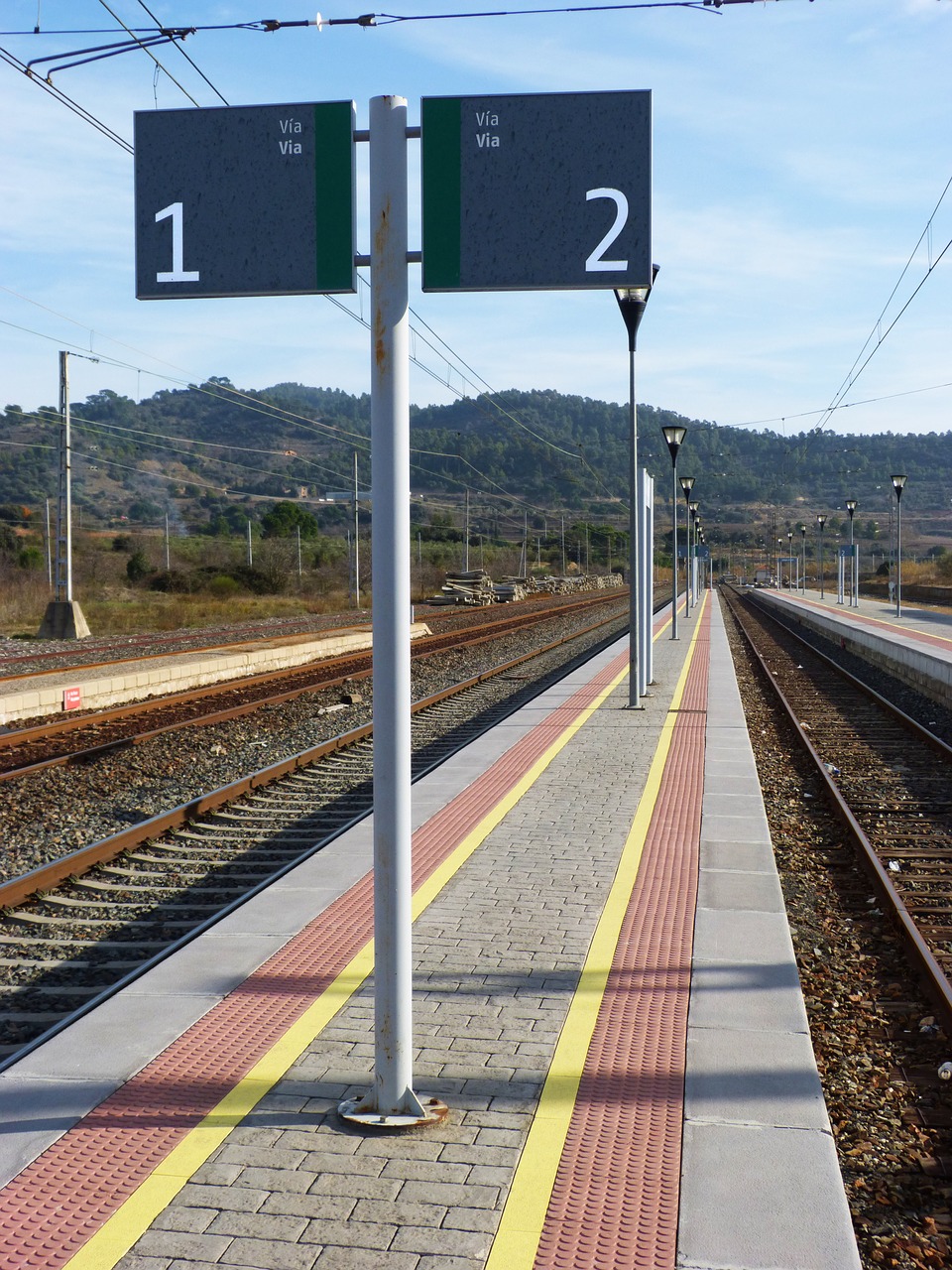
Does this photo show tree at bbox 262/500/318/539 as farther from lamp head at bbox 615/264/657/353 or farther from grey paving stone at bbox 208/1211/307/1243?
grey paving stone at bbox 208/1211/307/1243

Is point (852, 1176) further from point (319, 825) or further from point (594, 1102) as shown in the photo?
point (319, 825)

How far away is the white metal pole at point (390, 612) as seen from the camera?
12.9ft

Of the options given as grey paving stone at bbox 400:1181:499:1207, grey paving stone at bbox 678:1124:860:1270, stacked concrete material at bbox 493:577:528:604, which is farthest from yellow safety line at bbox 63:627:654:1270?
stacked concrete material at bbox 493:577:528:604

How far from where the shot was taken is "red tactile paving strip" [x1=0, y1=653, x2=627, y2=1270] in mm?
3383

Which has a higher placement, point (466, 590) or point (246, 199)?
point (246, 199)

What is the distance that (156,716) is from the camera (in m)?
15.8

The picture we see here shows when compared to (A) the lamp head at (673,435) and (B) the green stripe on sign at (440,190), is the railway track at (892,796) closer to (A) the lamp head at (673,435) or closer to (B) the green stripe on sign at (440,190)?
(B) the green stripe on sign at (440,190)

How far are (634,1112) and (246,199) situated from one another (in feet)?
11.0

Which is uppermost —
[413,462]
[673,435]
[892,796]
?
[413,462]

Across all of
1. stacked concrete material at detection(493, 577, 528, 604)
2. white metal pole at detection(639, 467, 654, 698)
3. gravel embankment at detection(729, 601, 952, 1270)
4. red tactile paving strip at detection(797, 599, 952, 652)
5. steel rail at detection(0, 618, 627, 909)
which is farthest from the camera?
stacked concrete material at detection(493, 577, 528, 604)

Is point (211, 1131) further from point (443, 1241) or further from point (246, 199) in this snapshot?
point (246, 199)

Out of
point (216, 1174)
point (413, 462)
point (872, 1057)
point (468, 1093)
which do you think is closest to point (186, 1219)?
point (216, 1174)

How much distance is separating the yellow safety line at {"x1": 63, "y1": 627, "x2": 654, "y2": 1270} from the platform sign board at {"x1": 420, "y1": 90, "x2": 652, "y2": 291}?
9.21ft

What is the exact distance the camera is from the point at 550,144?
4.11 metres
